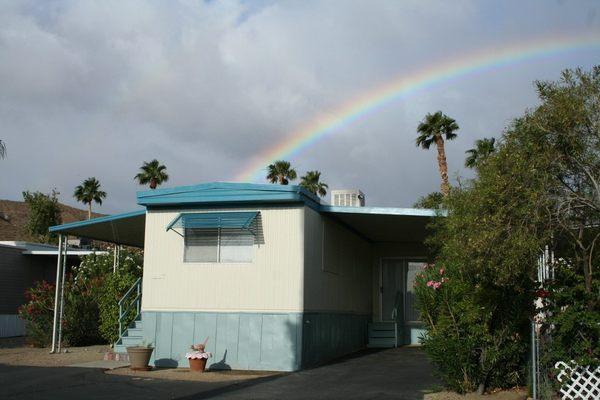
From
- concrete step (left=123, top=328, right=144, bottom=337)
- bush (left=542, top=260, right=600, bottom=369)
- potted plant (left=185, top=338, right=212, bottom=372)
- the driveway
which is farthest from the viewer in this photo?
concrete step (left=123, top=328, right=144, bottom=337)

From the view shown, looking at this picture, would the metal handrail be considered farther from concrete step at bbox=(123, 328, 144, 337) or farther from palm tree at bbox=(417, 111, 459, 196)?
palm tree at bbox=(417, 111, 459, 196)

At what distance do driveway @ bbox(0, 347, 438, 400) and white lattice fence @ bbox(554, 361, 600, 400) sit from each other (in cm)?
227

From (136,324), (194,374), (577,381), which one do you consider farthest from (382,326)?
(577,381)

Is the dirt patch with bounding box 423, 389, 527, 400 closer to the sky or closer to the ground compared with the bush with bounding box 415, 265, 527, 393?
closer to the ground

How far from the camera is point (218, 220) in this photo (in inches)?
583

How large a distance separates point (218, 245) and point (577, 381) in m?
7.97

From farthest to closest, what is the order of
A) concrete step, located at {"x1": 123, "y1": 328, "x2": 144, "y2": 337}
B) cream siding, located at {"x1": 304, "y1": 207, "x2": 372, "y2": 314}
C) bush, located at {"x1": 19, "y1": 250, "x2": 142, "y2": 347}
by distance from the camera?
1. bush, located at {"x1": 19, "y1": 250, "x2": 142, "y2": 347}
2. concrete step, located at {"x1": 123, "y1": 328, "x2": 144, "y2": 337}
3. cream siding, located at {"x1": 304, "y1": 207, "x2": 372, "y2": 314}

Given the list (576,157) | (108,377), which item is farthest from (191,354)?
(576,157)

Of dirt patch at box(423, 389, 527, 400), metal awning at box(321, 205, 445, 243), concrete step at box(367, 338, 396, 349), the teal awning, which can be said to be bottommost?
dirt patch at box(423, 389, 527, 400)

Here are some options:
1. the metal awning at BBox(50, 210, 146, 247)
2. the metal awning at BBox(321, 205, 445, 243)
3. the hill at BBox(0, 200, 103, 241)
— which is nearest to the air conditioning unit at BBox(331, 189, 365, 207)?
the metal awning at BBox(321, 205, 445, 243)

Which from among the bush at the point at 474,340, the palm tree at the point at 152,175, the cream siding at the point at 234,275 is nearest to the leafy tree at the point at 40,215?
the palm tree at the point at 152,175

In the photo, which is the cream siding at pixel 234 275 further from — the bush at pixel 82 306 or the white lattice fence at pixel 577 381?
the white lattice fence at pixel 577 381

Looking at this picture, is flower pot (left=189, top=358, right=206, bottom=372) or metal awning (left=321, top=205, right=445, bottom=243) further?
metal awning (left=321, top=205, right=445, bottom=243)

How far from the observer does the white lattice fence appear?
1007 centimetres
